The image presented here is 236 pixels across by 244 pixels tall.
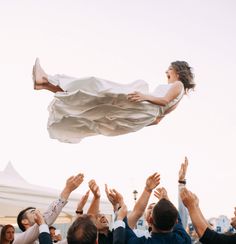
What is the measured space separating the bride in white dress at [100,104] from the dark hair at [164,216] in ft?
4.99

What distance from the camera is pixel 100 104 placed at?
4020 mm

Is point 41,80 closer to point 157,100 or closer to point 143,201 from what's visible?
point 157,100

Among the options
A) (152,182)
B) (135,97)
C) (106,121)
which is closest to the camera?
(152,182)

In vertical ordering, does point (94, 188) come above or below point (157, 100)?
below

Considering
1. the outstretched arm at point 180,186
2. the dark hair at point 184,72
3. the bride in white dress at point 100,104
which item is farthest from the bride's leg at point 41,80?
the outstretched arm at point 180,186

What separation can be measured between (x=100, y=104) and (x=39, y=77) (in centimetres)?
66

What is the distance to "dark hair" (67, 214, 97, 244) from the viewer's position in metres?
2.29

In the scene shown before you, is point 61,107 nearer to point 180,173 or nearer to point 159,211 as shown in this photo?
point 180,173

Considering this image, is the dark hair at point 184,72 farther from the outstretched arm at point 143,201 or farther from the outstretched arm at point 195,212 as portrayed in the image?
the outstretched arm at point 195,212

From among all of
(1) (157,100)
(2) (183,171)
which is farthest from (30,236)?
(1) (157,100)

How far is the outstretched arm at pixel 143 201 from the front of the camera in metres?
2.99

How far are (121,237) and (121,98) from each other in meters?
1.66

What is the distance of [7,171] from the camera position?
852 centimetres

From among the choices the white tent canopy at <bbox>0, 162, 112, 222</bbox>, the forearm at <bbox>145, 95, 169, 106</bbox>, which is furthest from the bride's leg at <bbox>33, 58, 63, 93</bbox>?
the white tent canopy at <bbox>0, 162, 112, 222</bbox>
